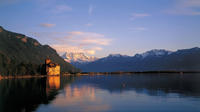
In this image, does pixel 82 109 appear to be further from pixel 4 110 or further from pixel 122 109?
pixel 4 110

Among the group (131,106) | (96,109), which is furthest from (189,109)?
(96,109)

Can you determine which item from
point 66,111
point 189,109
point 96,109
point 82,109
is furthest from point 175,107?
point 66,111

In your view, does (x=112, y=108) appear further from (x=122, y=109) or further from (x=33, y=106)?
(x=33, y=106)

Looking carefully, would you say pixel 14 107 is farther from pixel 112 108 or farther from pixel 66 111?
pixel 112 108

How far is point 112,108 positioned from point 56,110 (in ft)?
44.7

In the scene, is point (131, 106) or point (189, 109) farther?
point (131, 106)

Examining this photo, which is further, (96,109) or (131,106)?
(131,106)

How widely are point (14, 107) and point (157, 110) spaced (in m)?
35.2

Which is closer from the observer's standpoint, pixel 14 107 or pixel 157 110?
pixel 157 110

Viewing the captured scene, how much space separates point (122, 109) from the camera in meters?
53.5

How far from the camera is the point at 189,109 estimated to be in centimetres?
5269

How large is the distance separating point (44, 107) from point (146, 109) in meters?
25.5

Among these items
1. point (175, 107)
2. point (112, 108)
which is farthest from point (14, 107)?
point (175, 107)

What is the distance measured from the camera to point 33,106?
5712cm
